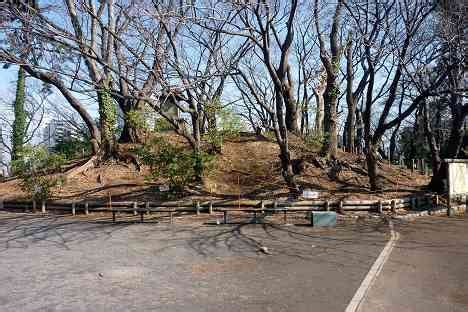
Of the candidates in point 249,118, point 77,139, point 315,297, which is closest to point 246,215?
point 315,297

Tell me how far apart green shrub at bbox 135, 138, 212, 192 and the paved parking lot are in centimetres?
432

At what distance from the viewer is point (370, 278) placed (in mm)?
Answer: 6324

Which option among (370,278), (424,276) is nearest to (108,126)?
(370,278)

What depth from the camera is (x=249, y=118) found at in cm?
3475

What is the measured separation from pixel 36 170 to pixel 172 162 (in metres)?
5.90

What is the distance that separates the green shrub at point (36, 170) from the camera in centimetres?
1728

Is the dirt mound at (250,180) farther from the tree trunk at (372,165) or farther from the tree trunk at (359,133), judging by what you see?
the tree trunk at (359,133)

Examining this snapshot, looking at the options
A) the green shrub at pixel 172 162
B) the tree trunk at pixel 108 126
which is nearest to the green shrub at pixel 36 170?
the tree trunk at pixel 108 126

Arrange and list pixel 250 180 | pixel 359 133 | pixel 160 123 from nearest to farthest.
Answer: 1. pixel 160 123
2. pixel 250 180
3. pixel 359 133

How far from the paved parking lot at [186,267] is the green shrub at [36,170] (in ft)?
17.7

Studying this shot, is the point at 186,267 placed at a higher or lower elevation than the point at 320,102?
lower

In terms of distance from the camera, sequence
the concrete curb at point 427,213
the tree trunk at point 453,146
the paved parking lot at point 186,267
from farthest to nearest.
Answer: the tree trunk at point 453,146, the concrete curb at point 427,213, the paved parking lot at point 186,267

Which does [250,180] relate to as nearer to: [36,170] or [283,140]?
[283,140]

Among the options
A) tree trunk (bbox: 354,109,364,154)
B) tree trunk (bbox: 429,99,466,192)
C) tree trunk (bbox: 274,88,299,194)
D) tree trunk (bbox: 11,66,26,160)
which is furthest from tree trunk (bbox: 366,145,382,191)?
tree trunk (bbox: 11,66,26,160)
